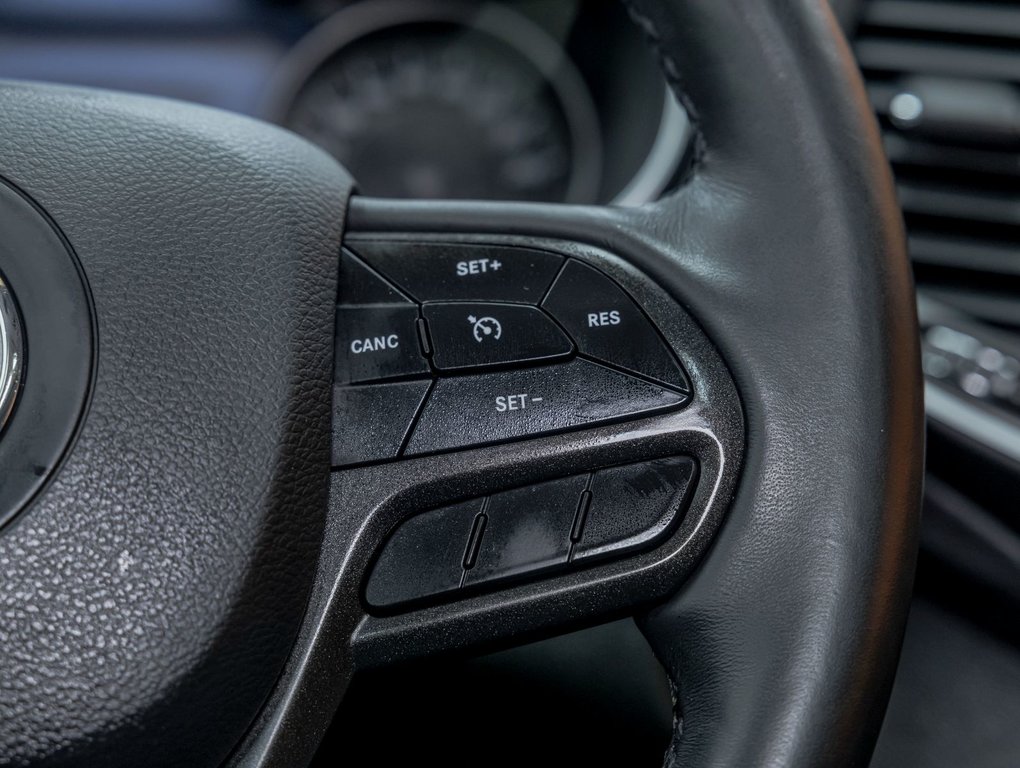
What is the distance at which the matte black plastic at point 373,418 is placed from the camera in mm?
608

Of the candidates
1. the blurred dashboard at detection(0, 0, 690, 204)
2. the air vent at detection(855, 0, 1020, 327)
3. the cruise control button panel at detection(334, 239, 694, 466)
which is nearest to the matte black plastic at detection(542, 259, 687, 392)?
the cruise control button panel at detection(334, 239, 694, 466)

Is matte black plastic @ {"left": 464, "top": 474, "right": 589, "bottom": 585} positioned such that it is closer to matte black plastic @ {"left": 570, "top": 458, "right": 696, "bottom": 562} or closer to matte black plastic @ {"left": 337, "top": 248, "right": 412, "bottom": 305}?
matte black plastic @ {"left": 570, "top": 458, "right": 696, "bottom": 562}

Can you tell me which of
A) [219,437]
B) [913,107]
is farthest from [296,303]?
[913,107]

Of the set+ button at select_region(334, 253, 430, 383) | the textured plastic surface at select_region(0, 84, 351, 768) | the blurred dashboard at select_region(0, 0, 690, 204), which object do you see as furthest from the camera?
the blurred dashboard at select_region(0, 0, 690, 204)

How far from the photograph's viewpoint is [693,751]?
21.9 inches

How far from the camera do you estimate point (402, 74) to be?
1.98m

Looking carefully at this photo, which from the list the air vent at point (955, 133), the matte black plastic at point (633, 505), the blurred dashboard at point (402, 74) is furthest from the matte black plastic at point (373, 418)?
the blurred dashboard at point (402, 74)

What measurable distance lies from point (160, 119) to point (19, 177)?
9 centimetres

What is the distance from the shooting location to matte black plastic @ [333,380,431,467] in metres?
0.61

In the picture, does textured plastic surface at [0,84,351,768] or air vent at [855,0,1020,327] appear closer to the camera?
textured plastic surface at [0,84,351,768]

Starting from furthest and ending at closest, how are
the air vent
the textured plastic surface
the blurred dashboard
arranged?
the blurred dashboard, the air vent, the textured plastic surface

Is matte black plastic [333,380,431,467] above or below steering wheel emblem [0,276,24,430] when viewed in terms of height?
below

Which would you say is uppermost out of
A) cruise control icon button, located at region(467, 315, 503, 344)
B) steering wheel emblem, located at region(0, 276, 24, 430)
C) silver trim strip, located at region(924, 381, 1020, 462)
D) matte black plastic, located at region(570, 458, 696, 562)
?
cruise control icon button, located at region(467, 315, 503, 344)

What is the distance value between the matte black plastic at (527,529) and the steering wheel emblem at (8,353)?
0.25 metres
